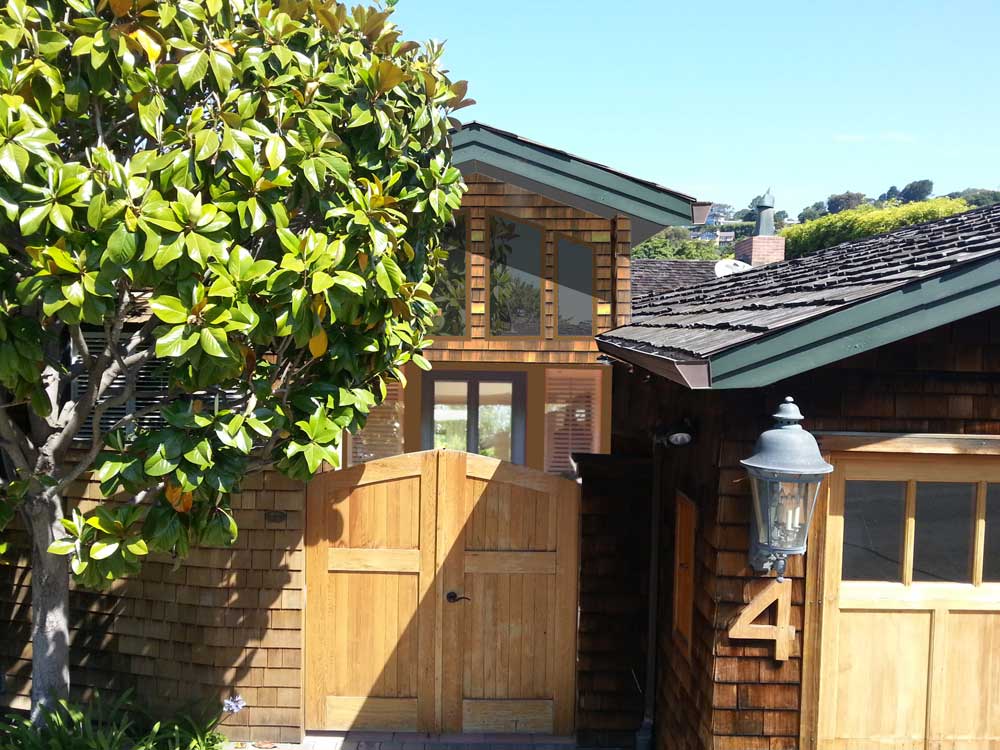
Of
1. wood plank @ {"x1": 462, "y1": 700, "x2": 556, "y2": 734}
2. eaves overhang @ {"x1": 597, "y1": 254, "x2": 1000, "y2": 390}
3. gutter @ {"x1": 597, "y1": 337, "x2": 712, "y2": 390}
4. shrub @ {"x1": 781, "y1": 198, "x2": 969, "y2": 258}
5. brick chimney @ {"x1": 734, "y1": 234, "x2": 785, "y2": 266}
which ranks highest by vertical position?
shrub @ {"x1": 781, "y1": 198, "x2": 969, "y2": 258}

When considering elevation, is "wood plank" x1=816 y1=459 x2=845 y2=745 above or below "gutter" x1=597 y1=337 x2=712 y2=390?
below

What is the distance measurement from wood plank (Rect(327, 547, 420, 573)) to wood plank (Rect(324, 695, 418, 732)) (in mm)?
907

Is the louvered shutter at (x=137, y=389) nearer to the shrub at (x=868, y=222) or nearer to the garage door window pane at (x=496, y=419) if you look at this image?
the garage door window pane at (x=496, y=419)

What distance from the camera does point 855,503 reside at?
13.6ft

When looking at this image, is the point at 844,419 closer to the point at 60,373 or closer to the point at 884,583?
the point at 884,583

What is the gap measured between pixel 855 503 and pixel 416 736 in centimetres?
337

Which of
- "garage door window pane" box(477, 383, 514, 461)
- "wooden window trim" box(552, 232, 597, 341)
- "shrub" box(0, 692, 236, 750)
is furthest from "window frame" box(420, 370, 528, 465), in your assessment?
"shrub" box(0, 692, 236, 750)

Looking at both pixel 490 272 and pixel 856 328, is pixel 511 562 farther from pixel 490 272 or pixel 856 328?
pixel 490 272

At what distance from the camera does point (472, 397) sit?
Answer: 33.7 ft

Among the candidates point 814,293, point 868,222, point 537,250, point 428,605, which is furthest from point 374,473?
point 868,222

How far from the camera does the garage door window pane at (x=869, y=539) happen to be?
4.13 meters

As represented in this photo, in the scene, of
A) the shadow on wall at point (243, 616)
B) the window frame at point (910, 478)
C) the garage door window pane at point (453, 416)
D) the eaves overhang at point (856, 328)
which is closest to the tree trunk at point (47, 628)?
the shadow on wall at point (243, 616)

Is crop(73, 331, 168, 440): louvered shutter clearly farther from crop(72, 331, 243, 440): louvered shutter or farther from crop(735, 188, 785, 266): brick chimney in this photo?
crop(735, 188, 785, 266): brick chimney

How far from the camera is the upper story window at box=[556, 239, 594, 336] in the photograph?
28.5ft
